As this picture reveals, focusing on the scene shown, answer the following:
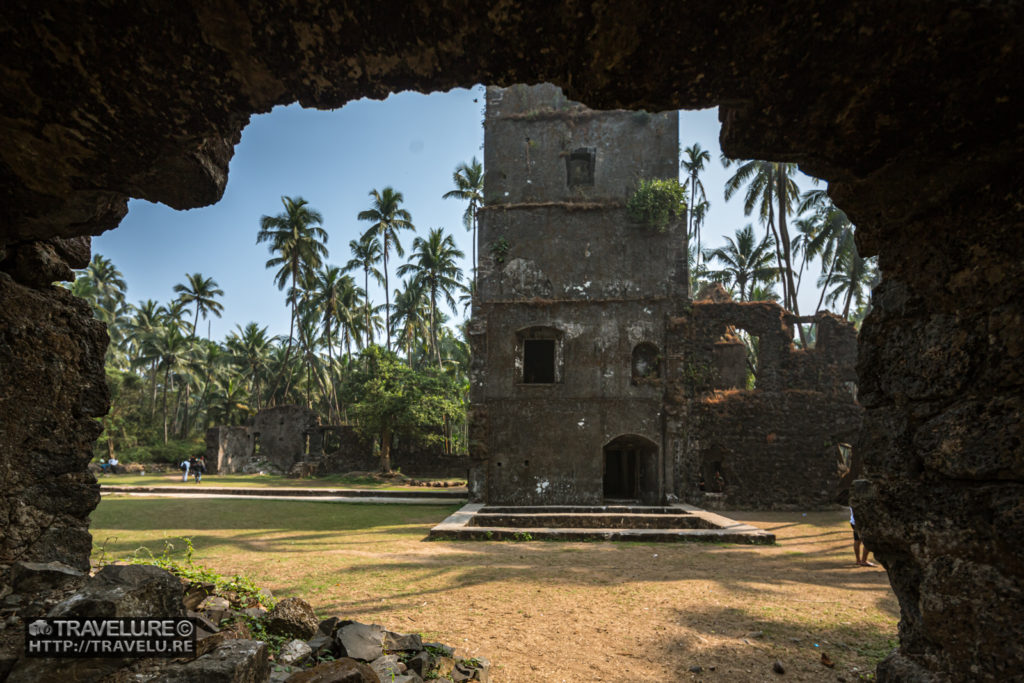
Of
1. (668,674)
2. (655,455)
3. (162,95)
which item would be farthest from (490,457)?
(162,95)

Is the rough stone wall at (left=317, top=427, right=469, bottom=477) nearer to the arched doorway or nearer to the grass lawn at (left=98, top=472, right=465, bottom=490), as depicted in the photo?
the grass lawn at (left=98, top=472, right=465, bottom=490)

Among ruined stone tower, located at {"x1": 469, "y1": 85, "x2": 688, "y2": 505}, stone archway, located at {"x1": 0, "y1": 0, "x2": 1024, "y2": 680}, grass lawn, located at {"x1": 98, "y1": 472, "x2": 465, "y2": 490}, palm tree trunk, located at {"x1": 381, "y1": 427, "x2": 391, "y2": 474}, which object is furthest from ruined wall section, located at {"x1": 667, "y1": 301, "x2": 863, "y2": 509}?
palm tree trunk, located at {"x1": 381, "y1": 427, "x2": 391, "y2": 474}

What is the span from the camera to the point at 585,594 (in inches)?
245

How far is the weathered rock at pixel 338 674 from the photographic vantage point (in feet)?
9.21

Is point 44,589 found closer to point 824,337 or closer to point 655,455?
point 655,455

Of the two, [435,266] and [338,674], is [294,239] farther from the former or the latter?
[338,674]

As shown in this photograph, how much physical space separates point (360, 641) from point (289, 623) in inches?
31.7

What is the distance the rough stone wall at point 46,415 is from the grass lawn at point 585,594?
2.95 meters

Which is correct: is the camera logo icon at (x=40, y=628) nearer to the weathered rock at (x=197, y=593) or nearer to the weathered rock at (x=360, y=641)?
the weathered rock at (x=197, y=593)

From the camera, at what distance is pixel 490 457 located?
582 inches

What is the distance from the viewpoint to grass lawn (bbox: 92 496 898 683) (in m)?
4.39

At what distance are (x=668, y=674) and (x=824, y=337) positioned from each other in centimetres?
1821

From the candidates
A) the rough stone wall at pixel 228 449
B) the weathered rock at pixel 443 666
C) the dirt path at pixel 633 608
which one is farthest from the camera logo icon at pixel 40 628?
the rough stone wall at pixel 228 449

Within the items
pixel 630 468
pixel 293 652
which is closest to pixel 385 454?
pixel 630 468
